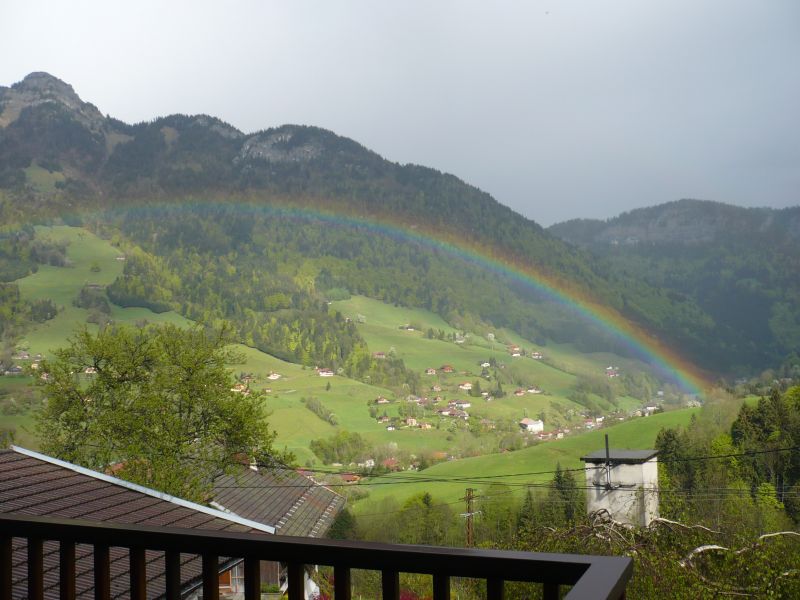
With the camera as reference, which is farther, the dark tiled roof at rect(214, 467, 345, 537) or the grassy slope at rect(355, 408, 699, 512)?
the grassy slope at rect(355, 408, 699, 512)

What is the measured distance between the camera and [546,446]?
5266 cm

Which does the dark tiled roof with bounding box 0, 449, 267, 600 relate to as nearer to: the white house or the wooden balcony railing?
the wooden balcony railing

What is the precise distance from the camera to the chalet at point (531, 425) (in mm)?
68312

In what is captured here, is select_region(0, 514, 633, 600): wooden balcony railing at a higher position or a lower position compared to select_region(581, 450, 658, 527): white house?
higher

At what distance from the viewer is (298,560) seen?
1342 mm

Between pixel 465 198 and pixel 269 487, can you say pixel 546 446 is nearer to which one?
pixel 269 487

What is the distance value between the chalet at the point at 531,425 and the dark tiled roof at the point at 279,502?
4567 cm

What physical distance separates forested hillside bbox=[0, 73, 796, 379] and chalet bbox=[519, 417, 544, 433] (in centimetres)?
1804

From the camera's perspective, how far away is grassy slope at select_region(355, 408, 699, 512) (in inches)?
1745

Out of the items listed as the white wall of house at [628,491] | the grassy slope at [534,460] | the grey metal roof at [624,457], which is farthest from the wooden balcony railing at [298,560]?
the grassy slope at [534,460]

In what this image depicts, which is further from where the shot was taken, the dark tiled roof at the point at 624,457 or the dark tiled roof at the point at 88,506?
the dark tiled roof at the point at 624,457

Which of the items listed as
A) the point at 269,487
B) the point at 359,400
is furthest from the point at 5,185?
the point at 269,487

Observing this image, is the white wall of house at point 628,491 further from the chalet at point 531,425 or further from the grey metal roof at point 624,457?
the chalet at point 531,425

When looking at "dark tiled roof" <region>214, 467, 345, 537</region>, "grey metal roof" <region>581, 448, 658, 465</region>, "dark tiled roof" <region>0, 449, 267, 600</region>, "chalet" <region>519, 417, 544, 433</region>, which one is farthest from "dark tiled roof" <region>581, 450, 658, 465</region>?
"chalet" <region>519, 417, 544, 433</region>
